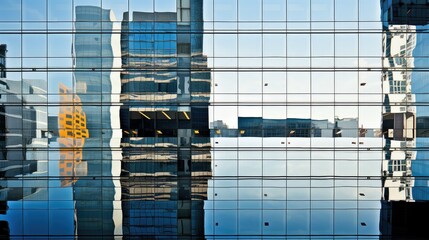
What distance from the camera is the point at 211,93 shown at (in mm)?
11266

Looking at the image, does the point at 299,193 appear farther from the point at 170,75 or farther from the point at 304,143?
the point at 170,75

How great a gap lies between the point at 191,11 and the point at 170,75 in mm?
3835

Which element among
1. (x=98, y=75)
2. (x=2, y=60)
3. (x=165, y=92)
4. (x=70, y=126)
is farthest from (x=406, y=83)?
(x=2, y=60)

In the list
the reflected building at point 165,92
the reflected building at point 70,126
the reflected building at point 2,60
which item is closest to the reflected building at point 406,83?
the reflected building at point 165,92

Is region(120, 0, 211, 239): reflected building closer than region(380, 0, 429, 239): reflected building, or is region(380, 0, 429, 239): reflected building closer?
region(380, 0, 429, 239): reflected building

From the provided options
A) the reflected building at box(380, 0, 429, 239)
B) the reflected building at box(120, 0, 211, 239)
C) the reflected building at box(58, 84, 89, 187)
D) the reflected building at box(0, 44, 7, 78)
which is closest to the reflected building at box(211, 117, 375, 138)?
the reflected building at box(120, 0, 211, 239)

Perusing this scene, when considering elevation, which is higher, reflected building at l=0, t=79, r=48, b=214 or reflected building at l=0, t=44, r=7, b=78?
reflected building at l=0, t=44, r=7, b=78

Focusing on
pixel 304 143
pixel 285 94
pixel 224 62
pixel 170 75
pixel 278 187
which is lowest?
pixel 278 187

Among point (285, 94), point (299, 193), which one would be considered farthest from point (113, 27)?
point (299, 193)

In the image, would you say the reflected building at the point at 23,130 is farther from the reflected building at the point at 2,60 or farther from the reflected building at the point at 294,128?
the reflected building at the point at 294,128

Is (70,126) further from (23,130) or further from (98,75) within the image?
(98,75)

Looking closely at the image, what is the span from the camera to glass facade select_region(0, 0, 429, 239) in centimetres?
1112

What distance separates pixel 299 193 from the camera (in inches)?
467

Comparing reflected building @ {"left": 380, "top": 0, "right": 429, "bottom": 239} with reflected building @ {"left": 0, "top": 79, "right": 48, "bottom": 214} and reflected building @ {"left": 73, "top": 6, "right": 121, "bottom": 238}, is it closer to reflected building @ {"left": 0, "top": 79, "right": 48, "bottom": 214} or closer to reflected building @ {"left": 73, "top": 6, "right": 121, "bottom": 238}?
reflected building @ {"left": 73, "top": 6, "right": 121, "bottom": 238}
